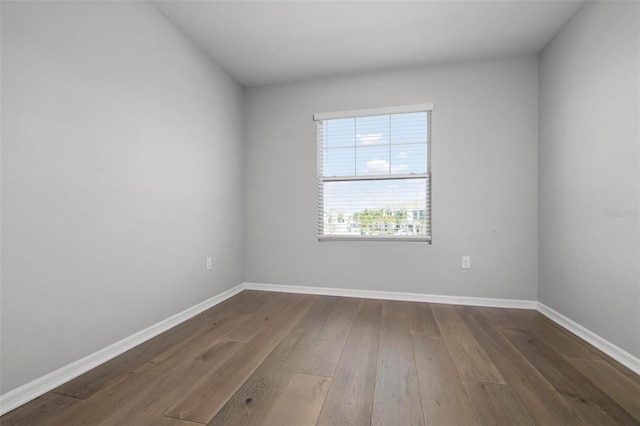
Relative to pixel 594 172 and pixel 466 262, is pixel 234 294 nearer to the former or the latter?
pixel 466 262

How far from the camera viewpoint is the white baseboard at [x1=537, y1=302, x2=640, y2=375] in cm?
166

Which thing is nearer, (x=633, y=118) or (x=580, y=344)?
(x=633, y=118)

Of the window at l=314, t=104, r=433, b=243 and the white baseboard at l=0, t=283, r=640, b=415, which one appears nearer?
the white baseboard at l=0, t=283, r=640, b=415

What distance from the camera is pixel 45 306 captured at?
1459 mm

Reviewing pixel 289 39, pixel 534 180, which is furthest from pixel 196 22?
pixel 534 180

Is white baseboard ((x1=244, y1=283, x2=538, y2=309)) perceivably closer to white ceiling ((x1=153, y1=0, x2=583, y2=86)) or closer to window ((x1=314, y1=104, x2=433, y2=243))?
window ((x1=314, y1=104, x2=433, y2=243))

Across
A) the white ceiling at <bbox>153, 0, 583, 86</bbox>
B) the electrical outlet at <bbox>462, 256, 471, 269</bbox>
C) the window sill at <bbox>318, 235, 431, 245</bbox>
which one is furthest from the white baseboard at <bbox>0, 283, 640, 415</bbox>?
the white ceiling at <bbox>153, 0, 583, 86</bbox>

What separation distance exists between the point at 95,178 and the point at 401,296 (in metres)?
2.81

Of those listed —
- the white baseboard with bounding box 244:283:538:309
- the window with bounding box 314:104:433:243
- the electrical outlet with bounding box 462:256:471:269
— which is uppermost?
the window with bounding box 314:104:433:243

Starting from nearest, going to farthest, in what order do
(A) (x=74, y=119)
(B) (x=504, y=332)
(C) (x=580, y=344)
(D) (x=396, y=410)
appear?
(D) (x=396, y=410), (A) (x=74, y=119), (C) (x=580, y=344), (B) (x=504, y=332)

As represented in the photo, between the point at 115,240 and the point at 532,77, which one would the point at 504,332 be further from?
the point at 115,240

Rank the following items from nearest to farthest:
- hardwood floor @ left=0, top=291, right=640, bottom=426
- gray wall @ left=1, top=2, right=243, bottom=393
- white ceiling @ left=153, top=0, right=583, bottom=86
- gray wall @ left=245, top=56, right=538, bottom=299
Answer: hardwood floor @ left=0, top=291, right=640, bottom=426 → gray wall @ left=1, top=2, right=243, bottom=393 → white ceiling @ left=153, top=0, right=583, bottom=86 → gray wall @ left=245, top=56, right=538, bottom=299

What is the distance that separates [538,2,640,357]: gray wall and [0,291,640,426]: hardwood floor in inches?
13.1

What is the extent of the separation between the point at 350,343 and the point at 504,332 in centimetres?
123
